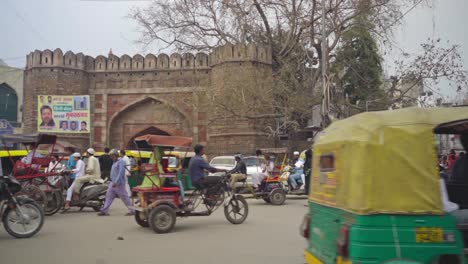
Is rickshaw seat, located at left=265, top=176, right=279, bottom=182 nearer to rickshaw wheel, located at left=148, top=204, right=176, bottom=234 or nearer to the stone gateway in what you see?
rickshaw wheel, located at left=148, top=204, right=176, bottom=234

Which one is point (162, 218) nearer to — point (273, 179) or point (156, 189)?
point (156, 189)

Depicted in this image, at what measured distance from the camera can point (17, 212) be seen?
709 cm

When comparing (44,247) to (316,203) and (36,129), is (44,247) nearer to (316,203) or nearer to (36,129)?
(316,203)

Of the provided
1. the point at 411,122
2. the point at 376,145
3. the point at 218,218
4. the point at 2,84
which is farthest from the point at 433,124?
the point at 2,84

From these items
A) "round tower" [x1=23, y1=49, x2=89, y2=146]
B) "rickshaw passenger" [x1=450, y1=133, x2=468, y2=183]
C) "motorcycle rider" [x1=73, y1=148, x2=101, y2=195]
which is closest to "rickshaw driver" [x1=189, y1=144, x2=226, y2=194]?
"motorcycle rider" [x1=73, y1=148, x2=101, y2=195]

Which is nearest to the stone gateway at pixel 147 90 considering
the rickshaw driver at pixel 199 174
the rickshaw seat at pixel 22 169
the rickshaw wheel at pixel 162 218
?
the rickshaw seat at pixel 22 169

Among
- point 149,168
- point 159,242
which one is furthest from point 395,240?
point 149,168

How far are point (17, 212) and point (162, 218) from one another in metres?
2.19

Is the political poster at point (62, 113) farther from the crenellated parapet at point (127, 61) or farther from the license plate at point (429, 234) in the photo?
the license plate at point (429, 234)

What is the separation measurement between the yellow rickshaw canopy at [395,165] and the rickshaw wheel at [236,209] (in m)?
5.14

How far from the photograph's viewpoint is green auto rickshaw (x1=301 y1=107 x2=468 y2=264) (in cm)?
317

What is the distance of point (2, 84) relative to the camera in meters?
32.8

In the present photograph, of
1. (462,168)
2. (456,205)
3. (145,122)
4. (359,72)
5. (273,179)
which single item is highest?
(359,72)

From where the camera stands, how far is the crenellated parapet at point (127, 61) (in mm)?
24875
